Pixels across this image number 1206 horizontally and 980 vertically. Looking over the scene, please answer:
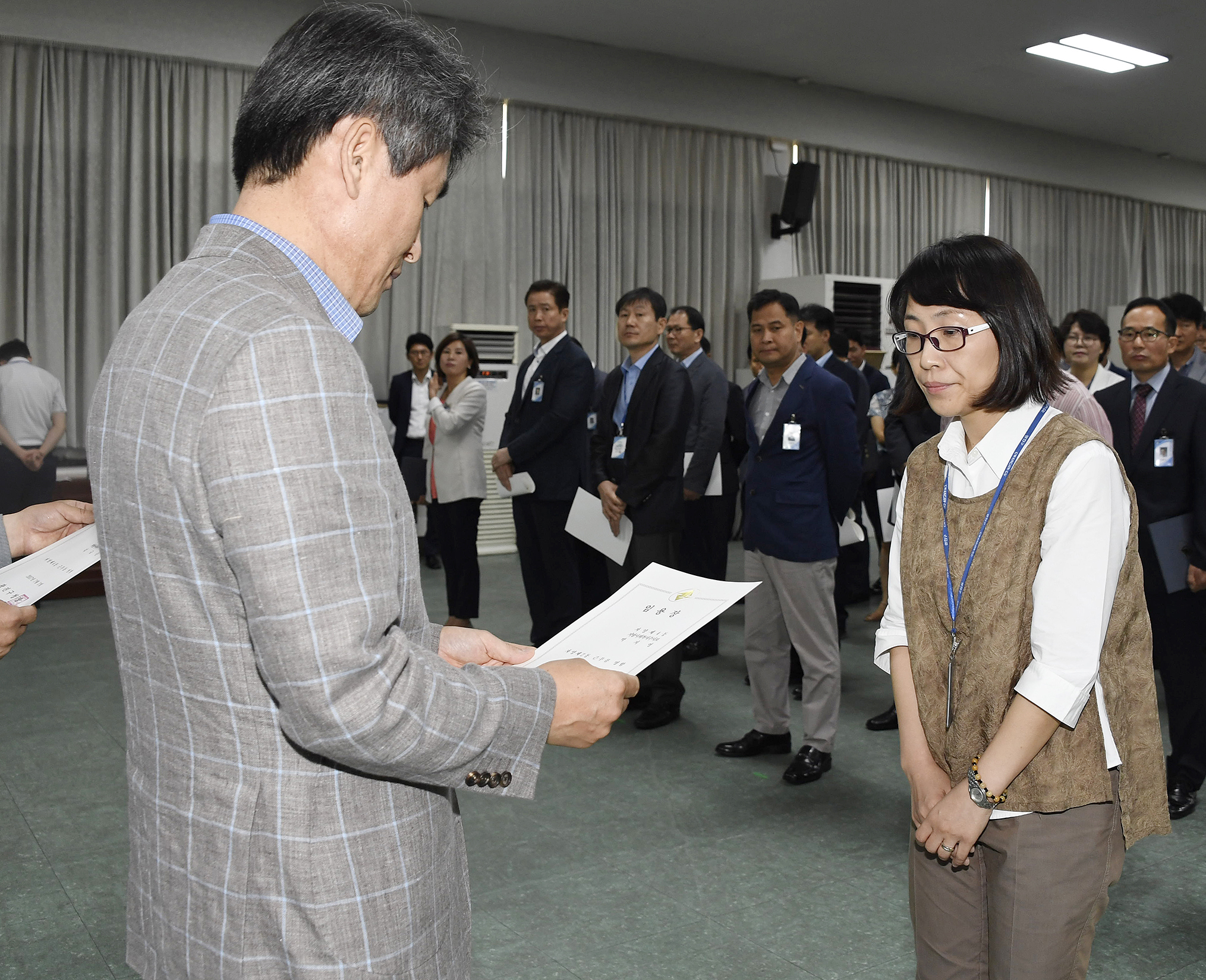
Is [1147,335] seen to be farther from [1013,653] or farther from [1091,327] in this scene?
[1013,653]

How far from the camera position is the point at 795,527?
3402 millimetres

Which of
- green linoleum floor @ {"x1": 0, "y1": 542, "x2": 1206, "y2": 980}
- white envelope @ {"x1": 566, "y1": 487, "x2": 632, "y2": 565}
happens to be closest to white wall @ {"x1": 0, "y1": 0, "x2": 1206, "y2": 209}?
white envelope @ {"x1": 566, "y1": 487, "x2": 632, "y2": 565}

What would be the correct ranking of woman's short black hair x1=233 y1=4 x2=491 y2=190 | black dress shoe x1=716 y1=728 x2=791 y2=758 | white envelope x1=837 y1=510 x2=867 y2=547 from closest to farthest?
1. woman's short black hair x1=233 y1=4 x2=491 y2=190
2. black dress shoe x1=716 y1=728 x2=791 y2=758
3. white envelope x1=837 y1=510 x2=867 y2=547

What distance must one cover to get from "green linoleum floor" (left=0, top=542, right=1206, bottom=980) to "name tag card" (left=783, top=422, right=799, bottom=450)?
42.7 inches

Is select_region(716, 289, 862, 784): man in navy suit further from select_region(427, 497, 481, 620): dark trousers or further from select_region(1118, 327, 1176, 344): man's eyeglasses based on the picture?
select_region(427, 497, 481, 620): dark trousers

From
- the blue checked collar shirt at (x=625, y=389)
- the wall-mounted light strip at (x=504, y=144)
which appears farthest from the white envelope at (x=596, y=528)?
the wall-mounted light strip at (x=504, y=144)

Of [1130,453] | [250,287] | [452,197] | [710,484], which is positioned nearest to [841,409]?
[1130,453]

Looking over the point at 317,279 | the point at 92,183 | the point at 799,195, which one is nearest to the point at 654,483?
the point at 317,279

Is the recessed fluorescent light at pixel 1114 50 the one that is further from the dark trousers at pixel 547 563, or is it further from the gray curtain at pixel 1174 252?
the dark trousers at pixel 547 563

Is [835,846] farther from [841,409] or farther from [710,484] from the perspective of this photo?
[710,484]

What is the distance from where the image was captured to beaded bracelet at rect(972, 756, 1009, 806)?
4.36ft

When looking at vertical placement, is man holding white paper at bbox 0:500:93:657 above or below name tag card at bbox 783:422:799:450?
below

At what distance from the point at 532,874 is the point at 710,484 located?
273 centimetres

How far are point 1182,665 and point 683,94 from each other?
7016 millimetres
